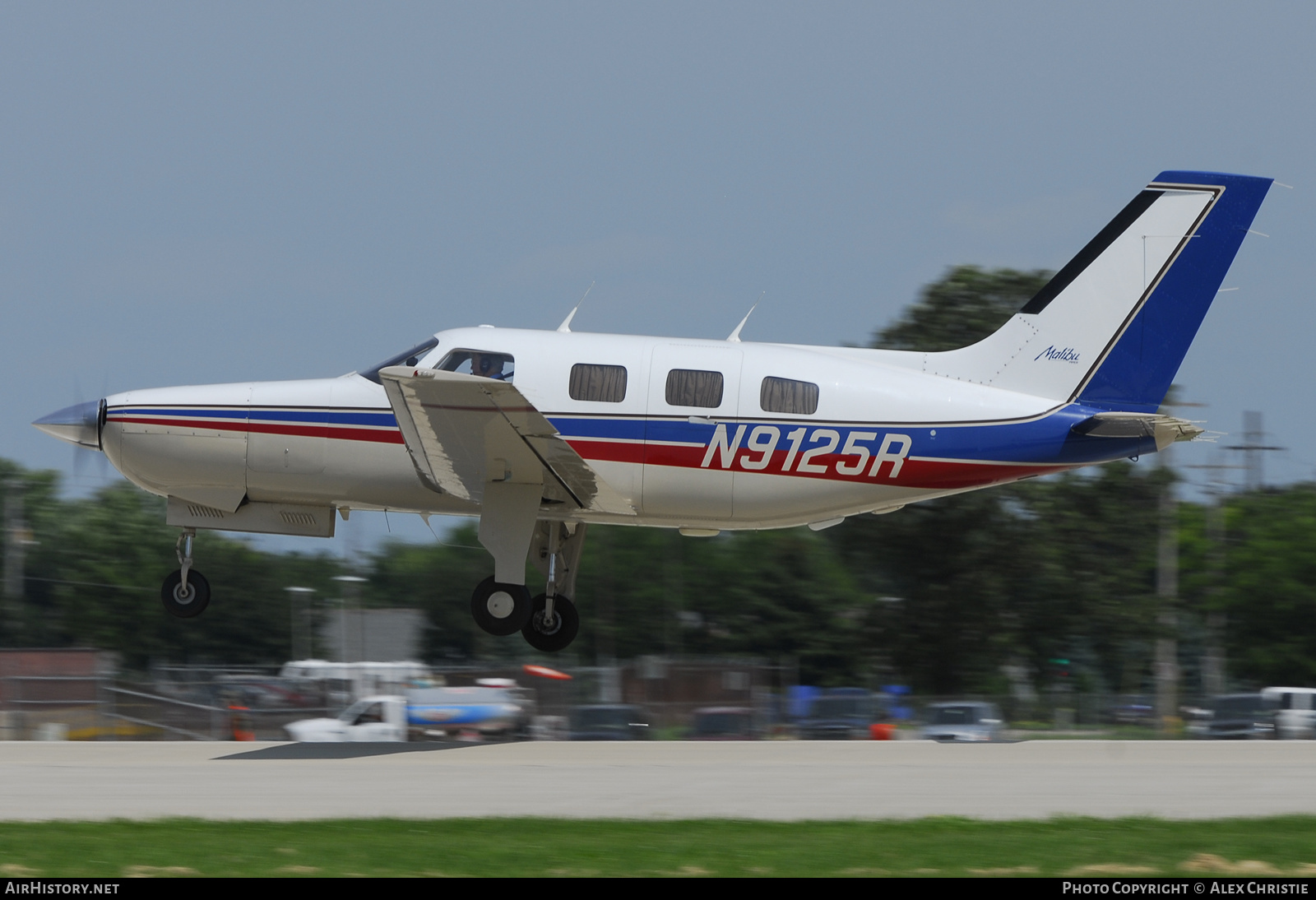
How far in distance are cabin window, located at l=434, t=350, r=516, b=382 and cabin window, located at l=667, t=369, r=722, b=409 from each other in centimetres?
182

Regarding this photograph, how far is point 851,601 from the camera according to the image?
48719 mm

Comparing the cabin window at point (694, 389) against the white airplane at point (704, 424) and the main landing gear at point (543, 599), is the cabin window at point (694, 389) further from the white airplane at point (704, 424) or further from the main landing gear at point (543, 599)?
the main landing gear at point (543, 599)

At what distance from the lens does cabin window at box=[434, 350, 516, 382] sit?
51.0ft

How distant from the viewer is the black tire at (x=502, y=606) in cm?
1633

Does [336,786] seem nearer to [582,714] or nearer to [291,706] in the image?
[582,714]

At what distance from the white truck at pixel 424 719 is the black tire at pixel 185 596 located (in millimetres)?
6191

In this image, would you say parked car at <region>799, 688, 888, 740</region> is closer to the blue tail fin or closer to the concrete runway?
the concrete runway

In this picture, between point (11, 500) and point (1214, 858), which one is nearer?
point (1214, 858)

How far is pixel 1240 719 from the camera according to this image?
78.7ft

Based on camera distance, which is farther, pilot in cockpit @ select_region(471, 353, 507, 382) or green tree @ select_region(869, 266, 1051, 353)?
green tree @ select_region(869, 266, 1051, 353)

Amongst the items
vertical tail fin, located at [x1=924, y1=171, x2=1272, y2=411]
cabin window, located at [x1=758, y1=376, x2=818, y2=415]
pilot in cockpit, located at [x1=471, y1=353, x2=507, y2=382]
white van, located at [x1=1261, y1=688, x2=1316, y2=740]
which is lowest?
white van, located at [x1=1261, y1=688, x2=1316, y2=740]

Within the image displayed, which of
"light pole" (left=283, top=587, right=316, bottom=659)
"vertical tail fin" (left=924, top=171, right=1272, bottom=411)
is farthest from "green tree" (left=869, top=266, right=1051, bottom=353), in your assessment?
"light pole" (left=283, top=587, right=316, bottom=659)
